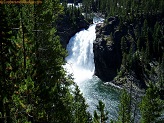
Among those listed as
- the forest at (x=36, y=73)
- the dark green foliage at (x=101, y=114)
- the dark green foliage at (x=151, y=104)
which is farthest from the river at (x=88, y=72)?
the forest at (x=36, y=73)

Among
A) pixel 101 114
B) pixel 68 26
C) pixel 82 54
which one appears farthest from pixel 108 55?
pixel 101 114

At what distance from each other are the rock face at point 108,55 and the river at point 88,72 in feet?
12.7

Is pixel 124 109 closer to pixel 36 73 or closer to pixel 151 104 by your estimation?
pixel 151 104

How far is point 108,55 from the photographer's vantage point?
11706cm

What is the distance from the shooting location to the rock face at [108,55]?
115412mm

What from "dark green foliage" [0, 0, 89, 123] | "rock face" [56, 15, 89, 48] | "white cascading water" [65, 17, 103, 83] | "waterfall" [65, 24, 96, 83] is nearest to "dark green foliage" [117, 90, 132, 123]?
"dark green foliage" [0, 0, 89, 123]

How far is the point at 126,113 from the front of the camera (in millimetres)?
52156

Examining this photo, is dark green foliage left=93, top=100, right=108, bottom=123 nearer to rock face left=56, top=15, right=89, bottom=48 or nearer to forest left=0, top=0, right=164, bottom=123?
forest left=0, top=0, right=164, bottom=123

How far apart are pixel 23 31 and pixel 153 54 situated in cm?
10095

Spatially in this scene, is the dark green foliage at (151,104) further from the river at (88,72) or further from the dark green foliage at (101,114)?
the river at (88,72)

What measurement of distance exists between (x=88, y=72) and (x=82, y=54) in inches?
409

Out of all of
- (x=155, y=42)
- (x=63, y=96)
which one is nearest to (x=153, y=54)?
(x=155, y=42)

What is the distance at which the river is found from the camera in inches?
3531

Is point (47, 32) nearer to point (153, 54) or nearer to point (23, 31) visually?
point (23, 31)
